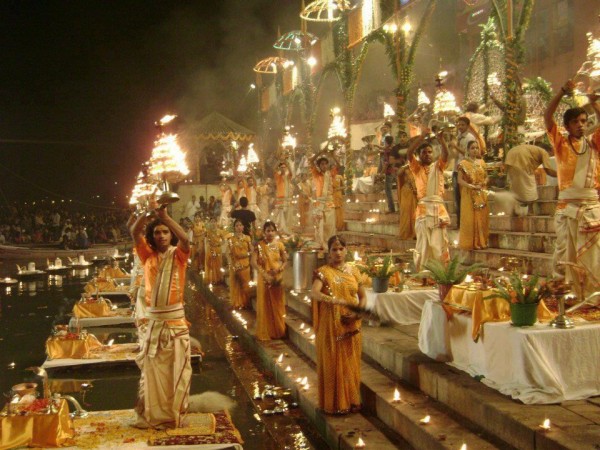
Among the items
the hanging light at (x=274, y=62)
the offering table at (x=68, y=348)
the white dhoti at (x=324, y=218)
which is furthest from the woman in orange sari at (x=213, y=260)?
the hanging light at (x=274, y=62)

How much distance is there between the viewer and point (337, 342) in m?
5.48

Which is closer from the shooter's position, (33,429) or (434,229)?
(33,429)

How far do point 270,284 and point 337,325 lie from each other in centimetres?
332

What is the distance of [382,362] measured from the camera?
6.54 meters

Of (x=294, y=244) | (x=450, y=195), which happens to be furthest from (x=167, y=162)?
(x=450, y=195)

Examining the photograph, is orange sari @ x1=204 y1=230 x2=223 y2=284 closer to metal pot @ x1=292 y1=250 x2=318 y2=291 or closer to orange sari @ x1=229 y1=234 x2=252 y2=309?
orange sari @ x1=229 y1=234 x2=252 y2=309

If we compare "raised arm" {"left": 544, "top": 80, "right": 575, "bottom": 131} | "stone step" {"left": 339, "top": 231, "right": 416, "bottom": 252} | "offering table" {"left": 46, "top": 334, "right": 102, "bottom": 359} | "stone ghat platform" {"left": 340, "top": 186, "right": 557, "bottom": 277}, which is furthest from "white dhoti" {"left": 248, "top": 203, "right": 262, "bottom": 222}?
"raised arm" {"left": 544, "top": 80, "right": 575, "bottom": 131}

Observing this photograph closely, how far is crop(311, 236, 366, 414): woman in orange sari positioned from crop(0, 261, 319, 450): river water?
612mm

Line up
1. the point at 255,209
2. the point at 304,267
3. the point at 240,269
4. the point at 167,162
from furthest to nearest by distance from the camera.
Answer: the point at 255,209, the point at 240,269, the point at 304,267, the point at 167,162

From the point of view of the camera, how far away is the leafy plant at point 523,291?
4.71m

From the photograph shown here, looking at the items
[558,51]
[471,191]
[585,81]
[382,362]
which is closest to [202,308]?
[471,191]

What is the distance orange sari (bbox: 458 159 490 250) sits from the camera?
934cm

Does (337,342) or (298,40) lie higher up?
(298,40)

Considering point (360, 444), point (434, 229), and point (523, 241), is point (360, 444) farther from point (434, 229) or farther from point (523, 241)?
point (523, 241)
